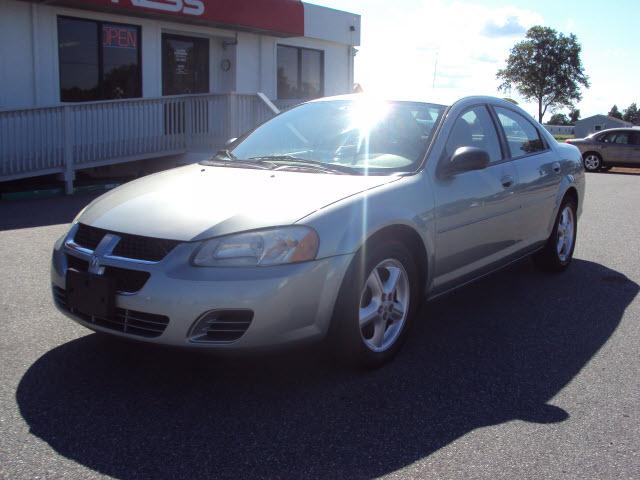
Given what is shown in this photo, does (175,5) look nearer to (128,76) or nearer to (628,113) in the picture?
(128,76)

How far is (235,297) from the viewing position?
338 centimetres

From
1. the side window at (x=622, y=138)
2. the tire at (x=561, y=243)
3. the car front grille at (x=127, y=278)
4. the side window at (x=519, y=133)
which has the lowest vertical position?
the tire at (x=561, y=243)

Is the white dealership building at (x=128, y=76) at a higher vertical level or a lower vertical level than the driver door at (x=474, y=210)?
higher

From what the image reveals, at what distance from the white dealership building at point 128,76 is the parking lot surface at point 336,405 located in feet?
22.1

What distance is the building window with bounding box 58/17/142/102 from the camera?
13.4 metres

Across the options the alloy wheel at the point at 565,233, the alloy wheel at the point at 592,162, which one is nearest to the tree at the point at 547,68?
the alloy wheel at the point at 592,162

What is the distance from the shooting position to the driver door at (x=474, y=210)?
448 cm

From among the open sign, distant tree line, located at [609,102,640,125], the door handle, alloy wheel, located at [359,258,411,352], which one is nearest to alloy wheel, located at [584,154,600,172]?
the open sign

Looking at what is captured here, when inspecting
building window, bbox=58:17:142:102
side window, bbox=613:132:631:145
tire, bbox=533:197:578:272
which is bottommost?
tire, bbox=533:197:578:272

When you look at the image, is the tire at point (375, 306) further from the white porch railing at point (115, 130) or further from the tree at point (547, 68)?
the tree at point (547, 68)

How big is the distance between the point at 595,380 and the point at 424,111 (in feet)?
6.72

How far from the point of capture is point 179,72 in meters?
15.9

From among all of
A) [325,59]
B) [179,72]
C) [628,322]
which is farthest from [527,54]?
[628,322]

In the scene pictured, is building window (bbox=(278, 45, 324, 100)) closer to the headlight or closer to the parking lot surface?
the parking lot surface
